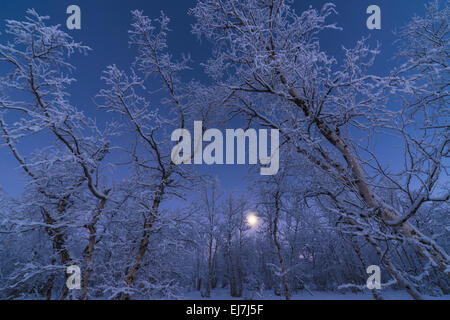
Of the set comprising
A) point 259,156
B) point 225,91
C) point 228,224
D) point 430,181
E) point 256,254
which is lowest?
point 256,254

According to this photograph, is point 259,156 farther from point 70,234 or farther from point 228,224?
point 228,224

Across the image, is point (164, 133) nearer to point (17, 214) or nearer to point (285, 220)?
point (17, 214)

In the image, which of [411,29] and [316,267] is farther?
[316,267]

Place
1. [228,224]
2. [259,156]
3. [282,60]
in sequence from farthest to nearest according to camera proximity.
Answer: [228,224] → [259,156] → [282,60]

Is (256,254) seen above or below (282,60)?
below

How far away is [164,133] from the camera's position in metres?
5.75

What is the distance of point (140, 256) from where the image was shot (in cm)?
486

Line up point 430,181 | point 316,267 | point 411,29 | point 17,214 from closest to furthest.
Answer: point 430,181 < point 411,29 < point 17,214 < point 316,267

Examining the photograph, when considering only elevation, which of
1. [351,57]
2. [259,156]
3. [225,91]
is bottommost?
[259,156]

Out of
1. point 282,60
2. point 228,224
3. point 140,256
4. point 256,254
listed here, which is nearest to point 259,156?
point 282,60

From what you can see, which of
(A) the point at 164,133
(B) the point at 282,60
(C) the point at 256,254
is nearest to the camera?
(B) the point at 282,60
